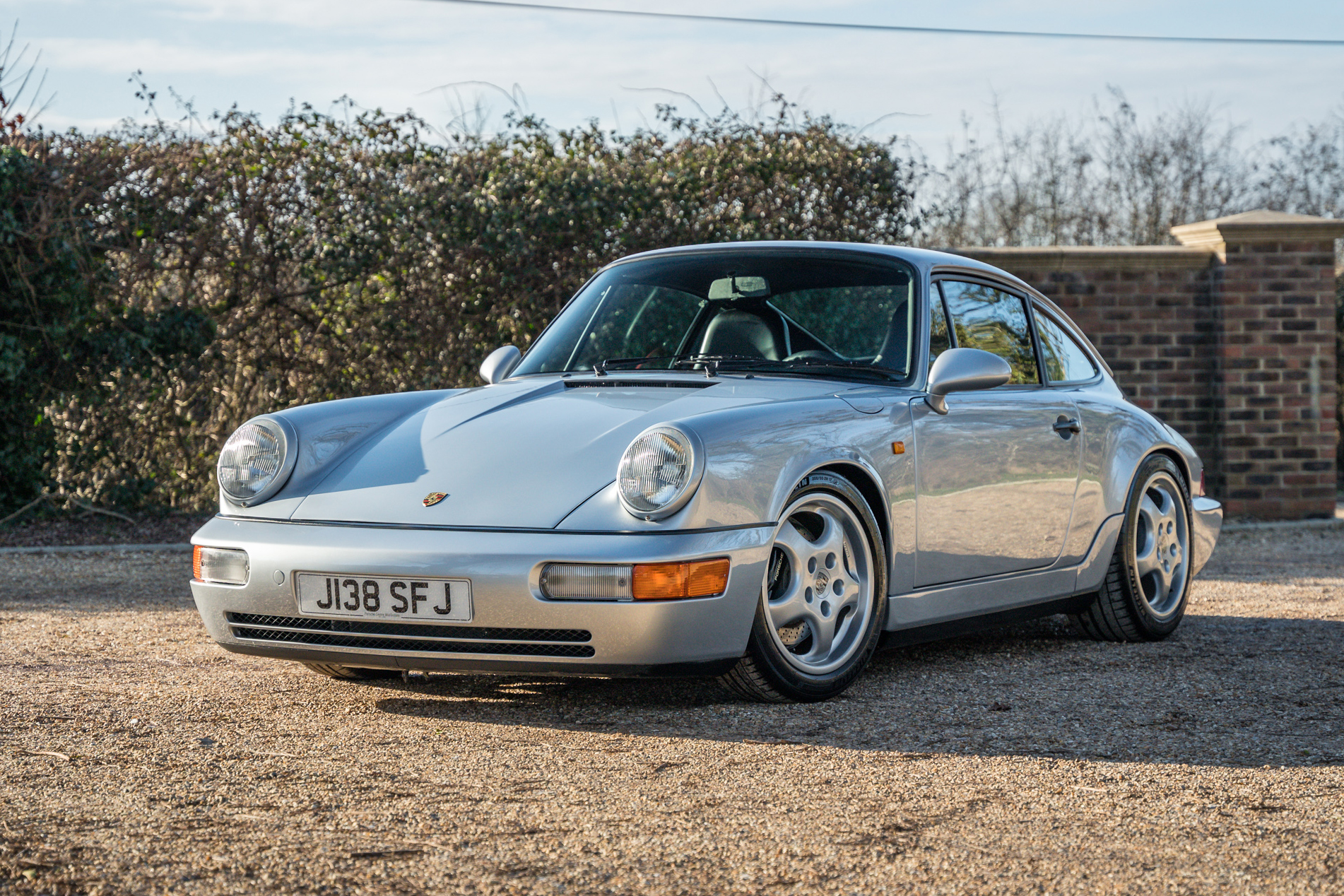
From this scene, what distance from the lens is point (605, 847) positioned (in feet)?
9.23

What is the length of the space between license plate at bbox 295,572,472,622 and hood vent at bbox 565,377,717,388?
113 centimetres

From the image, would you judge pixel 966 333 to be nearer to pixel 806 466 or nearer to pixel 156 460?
A: pixel 806 466

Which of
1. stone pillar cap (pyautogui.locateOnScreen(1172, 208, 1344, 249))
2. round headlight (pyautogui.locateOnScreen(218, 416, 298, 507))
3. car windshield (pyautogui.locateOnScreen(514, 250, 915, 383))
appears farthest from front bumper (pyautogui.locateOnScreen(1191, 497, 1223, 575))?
stone pillar cap (pyautogui.locateOnScreen(1172, 208, 1344, 249))

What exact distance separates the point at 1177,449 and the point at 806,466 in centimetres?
248

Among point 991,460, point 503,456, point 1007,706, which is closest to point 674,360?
point 503,456

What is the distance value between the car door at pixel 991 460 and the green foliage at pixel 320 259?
501cm

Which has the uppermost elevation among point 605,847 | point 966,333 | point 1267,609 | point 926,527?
point 966,333

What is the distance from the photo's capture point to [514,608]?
12.3ft

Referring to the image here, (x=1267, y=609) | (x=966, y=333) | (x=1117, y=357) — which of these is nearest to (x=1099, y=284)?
(x=1117, y=357)

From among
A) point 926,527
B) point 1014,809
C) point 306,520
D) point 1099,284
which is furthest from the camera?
point 1099,284

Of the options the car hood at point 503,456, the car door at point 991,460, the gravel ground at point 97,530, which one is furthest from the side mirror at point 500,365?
the gravel ground at point 97,530

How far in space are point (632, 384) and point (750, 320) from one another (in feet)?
2.00

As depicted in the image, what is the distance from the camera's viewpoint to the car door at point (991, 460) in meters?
4.70

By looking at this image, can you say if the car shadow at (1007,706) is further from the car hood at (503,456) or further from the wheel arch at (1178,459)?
the wheel arch at (1178,459)
